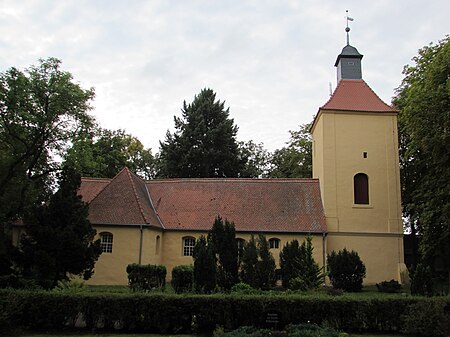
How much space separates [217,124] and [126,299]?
109 feet

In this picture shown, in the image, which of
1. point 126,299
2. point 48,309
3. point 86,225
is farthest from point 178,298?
point 86,225

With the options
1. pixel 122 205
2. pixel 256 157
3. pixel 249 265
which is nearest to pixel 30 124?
pixel 122 205

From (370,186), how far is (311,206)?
156 inches

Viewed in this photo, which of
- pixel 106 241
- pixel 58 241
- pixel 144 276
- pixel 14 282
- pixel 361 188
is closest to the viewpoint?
pixel 14 282

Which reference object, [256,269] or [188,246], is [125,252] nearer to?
[188,246]

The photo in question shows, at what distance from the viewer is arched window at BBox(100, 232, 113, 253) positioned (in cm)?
2494

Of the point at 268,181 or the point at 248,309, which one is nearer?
the point at 248,309

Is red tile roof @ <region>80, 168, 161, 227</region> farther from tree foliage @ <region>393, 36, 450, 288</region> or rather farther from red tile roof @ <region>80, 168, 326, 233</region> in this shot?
tree foliage @ <region>393, 36, 450, 288</region>

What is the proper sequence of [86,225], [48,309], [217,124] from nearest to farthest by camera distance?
[48,309]
[86,225]
[217,124]

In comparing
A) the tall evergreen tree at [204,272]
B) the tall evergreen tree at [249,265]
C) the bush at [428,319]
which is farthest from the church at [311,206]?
the bush at [428,319]

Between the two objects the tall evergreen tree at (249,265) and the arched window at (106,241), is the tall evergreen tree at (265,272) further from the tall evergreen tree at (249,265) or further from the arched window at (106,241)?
the arched window at (106,241)

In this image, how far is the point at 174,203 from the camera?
28.9 metres

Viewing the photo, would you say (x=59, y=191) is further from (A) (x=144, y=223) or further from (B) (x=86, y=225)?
(A) (x=144, y=223)

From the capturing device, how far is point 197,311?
12148 mm
